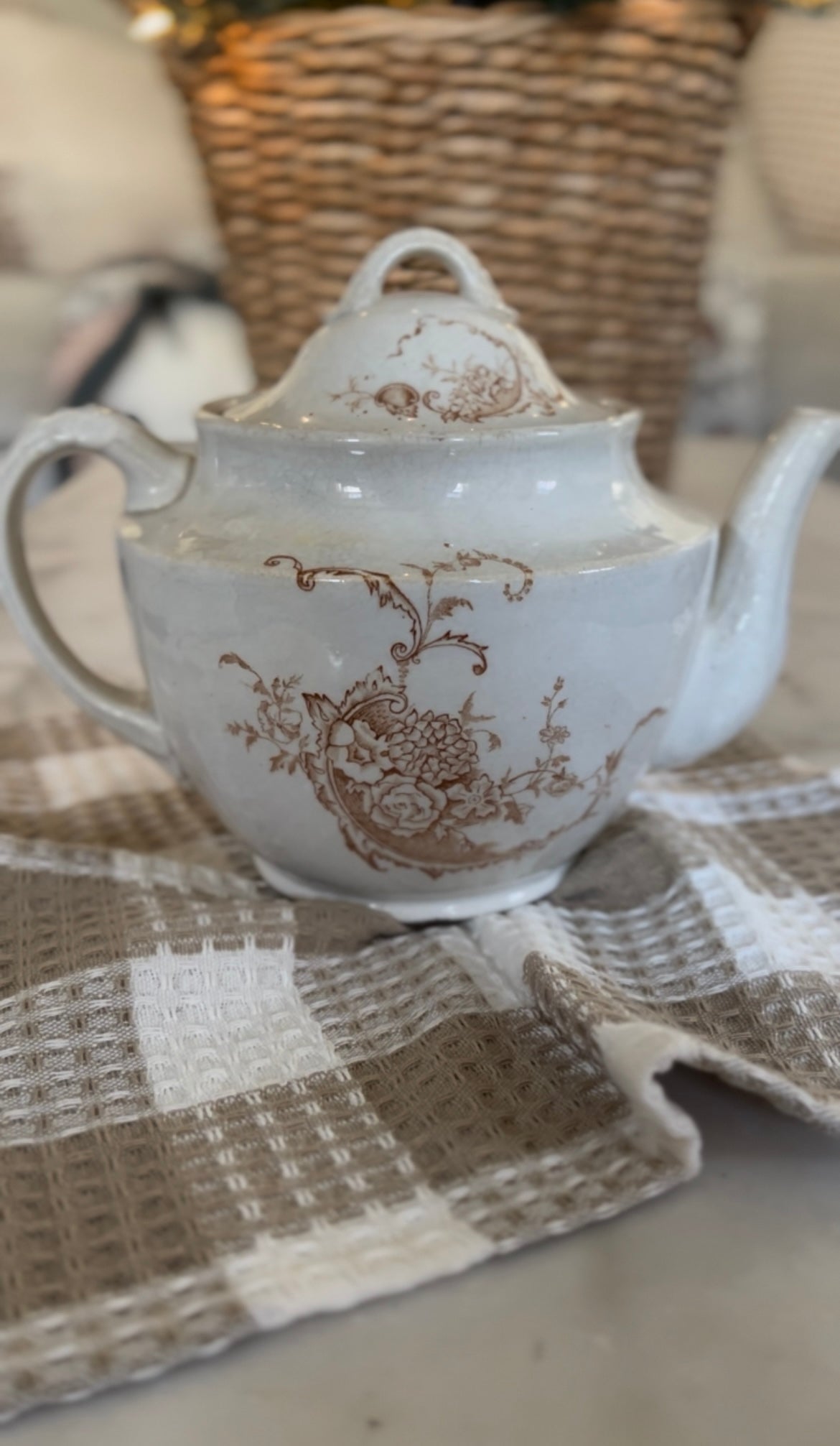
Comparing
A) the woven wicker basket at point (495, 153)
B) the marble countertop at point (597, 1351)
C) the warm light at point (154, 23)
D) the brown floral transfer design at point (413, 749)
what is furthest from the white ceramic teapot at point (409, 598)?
the warm light at point (154, 23)

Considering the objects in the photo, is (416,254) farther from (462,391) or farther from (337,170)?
(337,170)

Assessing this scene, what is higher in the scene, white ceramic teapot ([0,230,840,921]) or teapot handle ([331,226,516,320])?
teapot handle ([331,226,516,320])

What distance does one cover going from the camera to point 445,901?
555mm

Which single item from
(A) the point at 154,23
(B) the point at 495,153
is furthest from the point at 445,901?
(A) the point at 154,23

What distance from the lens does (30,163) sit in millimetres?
1160

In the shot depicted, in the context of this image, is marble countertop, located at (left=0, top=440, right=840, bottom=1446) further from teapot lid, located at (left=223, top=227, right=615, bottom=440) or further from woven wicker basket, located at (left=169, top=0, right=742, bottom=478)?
woven wicker basket, located at (left=169, top=0, right=742, bottom=478)

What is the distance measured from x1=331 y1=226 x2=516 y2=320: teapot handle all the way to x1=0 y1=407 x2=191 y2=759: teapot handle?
0.33 ft

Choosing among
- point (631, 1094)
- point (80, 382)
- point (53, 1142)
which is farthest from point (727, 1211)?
point (80, 382)

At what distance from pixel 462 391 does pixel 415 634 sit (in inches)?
4.4

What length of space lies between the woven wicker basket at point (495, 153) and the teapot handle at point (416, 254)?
38 centimetres

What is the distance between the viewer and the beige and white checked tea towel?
358 mm

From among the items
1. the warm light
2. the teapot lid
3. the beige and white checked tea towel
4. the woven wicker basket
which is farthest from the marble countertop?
the warm light

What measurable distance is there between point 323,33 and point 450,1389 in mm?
846

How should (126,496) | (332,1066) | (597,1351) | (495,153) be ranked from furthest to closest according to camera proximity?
(495,153) → (126,496) → (332,1066) → (597,1351)
